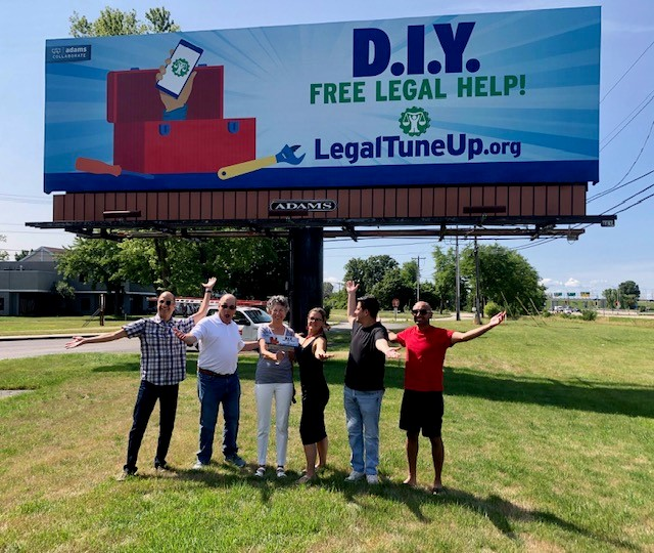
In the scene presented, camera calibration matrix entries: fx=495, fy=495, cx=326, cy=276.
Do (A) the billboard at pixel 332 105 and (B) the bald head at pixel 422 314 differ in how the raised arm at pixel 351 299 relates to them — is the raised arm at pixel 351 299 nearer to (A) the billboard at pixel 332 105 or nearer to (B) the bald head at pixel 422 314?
(B) the bald head at pixel 422 314

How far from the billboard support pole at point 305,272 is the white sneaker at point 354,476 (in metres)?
7.82

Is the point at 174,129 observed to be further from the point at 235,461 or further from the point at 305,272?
the point at 235,461

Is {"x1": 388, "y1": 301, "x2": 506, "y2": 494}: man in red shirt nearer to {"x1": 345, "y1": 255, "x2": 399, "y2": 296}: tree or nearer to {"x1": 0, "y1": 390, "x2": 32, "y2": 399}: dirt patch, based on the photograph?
{"x1": 0, "y1": 390, "x2": 32, "y2": 399}: dirt patch

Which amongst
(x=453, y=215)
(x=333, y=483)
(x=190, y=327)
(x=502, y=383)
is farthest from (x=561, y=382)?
(x=190, y=327)

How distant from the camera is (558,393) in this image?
10.8m

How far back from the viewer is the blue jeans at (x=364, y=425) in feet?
16.4

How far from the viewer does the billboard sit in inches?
461

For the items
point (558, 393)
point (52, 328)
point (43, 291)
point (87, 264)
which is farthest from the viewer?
point (43, 291)

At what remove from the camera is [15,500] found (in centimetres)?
459

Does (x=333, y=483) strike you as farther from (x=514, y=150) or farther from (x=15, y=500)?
(x=514, y=150)

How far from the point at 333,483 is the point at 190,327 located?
2.32 meters

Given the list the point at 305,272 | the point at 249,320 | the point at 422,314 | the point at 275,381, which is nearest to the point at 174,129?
the point at 305,272

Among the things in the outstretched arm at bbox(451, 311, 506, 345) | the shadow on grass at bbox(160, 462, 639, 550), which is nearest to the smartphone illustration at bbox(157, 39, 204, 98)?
the shadow on grass at bbox(160, 462, 639, 550)

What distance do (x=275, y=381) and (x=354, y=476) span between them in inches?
49.8
